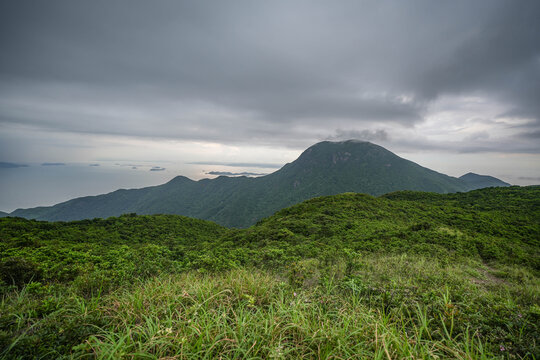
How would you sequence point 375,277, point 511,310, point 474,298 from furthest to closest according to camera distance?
point 375,277, point 474,298, point 511,310

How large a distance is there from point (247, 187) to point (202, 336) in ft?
591

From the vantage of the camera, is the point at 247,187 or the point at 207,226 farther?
the point at 247,187

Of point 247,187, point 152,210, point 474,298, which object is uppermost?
point 474,298

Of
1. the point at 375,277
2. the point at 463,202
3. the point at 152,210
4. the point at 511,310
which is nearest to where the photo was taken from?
the point at 511,310

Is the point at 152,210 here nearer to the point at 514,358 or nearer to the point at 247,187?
the point at 247,187

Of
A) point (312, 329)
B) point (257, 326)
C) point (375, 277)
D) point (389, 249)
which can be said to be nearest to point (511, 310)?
point (375, 277)

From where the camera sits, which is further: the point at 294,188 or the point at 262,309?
the point at 294,188

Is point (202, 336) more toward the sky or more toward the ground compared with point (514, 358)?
more toward the sky

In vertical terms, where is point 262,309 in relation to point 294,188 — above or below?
above

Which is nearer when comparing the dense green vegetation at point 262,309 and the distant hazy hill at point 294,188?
the dense green vegetation at point 262,309

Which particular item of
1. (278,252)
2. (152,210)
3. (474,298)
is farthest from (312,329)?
(152,210)

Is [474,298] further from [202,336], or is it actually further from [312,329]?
[202,336]

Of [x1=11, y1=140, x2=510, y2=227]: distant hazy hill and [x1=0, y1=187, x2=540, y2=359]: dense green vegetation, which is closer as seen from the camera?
[x1=0, y1=187, x2=540, y2=359]: dense green vegetation

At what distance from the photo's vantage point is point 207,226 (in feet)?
120
